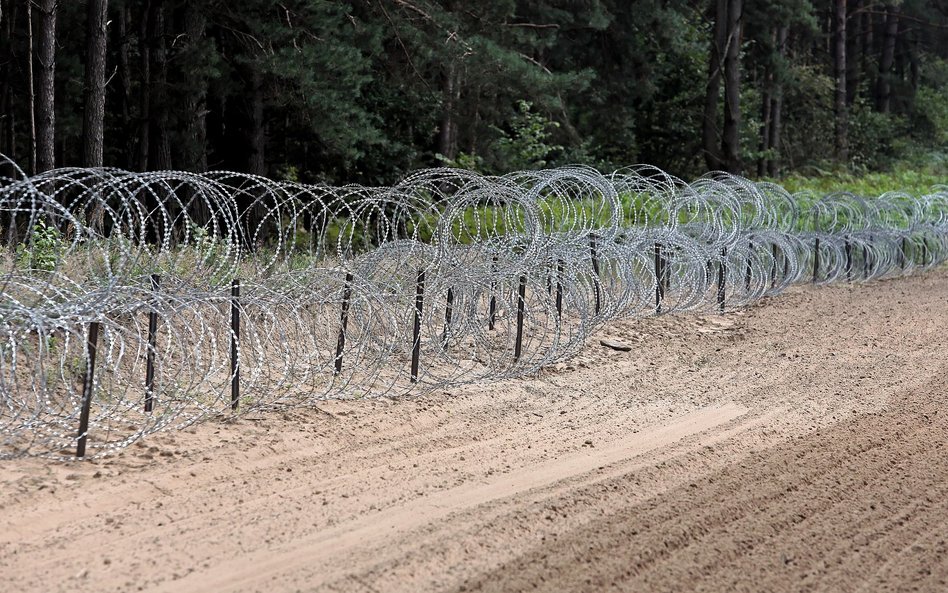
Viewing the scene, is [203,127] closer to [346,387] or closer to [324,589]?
[346,387]

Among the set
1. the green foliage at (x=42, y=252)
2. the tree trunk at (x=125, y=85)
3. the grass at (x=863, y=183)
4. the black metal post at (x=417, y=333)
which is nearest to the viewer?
the black metal post at (x=417, y=333)

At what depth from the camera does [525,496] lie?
6.27m

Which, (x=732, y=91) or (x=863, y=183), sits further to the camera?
(x=863, y=183)

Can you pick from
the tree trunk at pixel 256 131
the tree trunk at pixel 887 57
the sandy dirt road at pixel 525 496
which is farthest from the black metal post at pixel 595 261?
the tree trunk at pixel 887 57

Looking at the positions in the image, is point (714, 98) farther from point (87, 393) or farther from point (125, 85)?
point (87, 393)

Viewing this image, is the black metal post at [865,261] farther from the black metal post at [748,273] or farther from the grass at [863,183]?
the grass at [863,183]

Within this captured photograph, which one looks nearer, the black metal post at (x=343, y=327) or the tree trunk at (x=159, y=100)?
the black metal post at (x=343, y=327)

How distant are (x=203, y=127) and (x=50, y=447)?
42.7ft

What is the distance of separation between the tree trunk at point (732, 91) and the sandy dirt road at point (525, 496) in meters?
18.3

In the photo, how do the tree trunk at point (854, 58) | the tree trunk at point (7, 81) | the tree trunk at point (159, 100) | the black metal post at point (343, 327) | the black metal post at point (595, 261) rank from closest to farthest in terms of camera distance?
the black metal post at point (343, 327) → the black metal post at point (595, 261) → the tree trunk at point (159, 100) → the tree trunk at point (7, 81) → the tree trunk at point (854, 58)

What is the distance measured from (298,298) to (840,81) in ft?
110

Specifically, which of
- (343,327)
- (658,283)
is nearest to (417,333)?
(343,327)

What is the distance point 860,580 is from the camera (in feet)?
16.6

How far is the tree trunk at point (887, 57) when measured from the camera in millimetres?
45969
